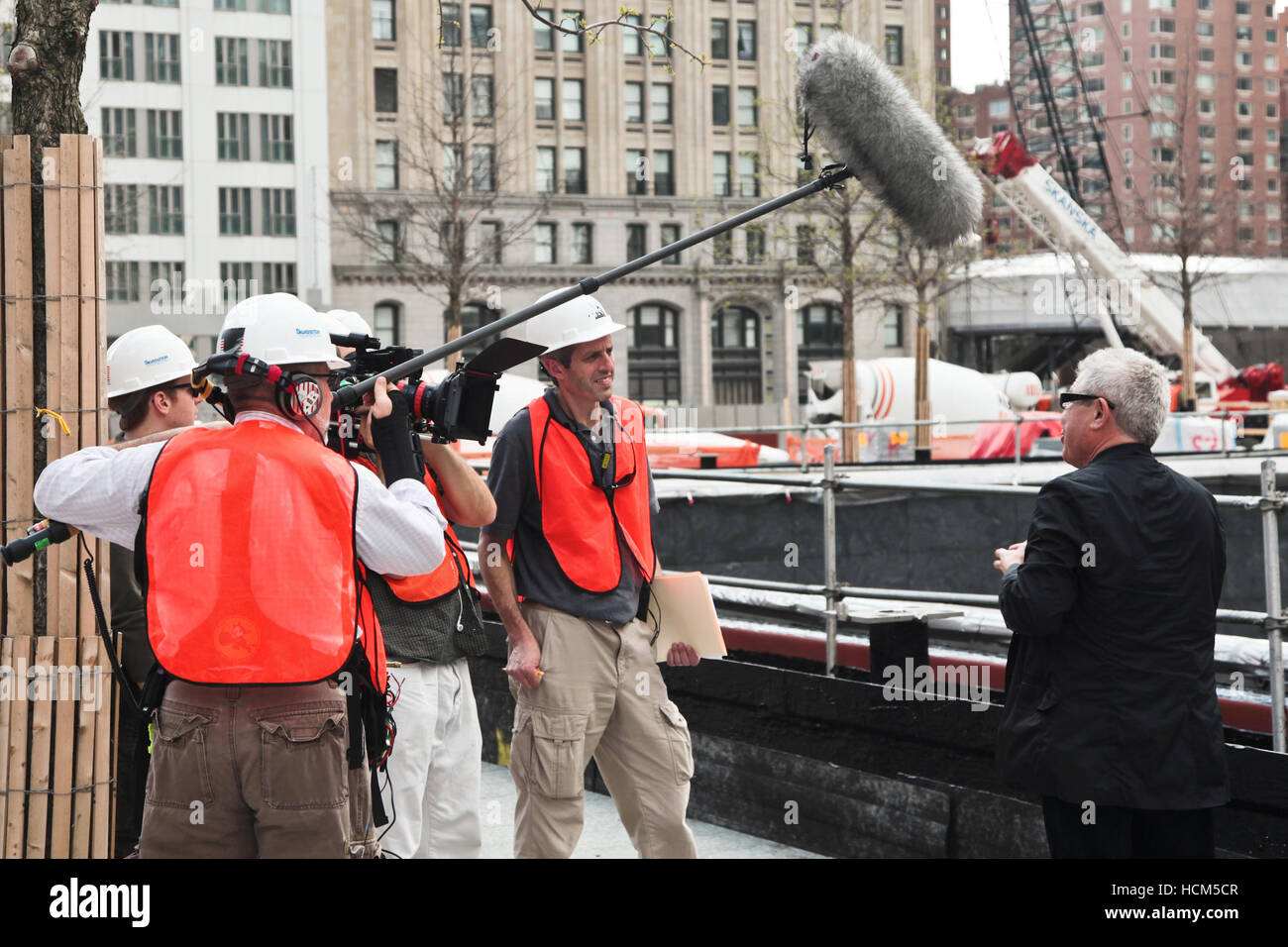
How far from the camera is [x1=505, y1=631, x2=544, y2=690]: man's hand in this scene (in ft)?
15.9

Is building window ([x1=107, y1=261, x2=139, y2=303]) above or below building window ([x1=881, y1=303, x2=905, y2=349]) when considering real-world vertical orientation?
above

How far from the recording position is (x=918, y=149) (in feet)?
13.4

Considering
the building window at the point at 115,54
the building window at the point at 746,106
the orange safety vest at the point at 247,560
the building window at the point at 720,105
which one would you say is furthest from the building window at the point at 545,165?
the orange safety vest at the point at 247,560

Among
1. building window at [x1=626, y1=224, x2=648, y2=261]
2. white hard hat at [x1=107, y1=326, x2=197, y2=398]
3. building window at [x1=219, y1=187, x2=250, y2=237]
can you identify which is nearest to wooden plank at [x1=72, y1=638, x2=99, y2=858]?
white hard hat at [x1=107, y1=326, x2=197, y2=398]

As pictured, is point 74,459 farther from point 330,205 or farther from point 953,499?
point 330,205

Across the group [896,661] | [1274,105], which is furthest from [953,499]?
[1274,105]

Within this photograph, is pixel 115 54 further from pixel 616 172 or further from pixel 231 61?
pixel 616 172

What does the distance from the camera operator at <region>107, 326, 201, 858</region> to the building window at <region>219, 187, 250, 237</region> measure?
5568 cm

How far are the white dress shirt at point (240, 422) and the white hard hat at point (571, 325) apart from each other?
155cm

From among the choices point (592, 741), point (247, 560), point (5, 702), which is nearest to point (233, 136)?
point (5, 702)

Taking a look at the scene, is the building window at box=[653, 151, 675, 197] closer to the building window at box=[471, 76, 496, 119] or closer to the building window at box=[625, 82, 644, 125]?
the building window at box=[625, 82, 644, 125]

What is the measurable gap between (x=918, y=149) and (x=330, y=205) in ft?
187
